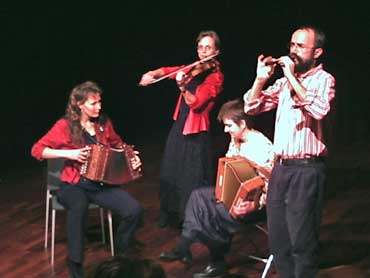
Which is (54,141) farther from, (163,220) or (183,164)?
(163,220)

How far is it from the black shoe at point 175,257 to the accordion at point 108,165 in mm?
511

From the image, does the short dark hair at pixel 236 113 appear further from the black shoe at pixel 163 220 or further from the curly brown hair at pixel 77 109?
the black shoe at pixel 163 220

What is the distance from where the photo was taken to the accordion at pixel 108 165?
4.49 meters

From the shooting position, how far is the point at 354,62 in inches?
349

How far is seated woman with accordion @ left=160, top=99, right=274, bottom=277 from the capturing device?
4.35 meters

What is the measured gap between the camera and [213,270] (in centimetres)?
448

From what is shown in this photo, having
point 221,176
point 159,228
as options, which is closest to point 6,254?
point 159,228

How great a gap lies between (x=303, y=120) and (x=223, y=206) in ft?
3.44

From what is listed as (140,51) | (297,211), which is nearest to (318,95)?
(297,211)

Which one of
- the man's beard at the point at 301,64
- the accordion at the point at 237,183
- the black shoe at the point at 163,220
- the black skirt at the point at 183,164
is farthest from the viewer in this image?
the black shoe at the point at 163,220

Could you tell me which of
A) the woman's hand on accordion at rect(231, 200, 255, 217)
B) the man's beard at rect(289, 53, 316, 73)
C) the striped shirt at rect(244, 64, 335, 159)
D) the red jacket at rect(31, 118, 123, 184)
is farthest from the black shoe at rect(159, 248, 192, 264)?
the man's beard at rect(289, 53, 316, 73)

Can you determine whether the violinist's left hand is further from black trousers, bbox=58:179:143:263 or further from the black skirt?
black trousers, bbox=58:179:143:263

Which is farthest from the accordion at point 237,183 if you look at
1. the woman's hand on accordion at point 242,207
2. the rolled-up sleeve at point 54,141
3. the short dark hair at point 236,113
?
the rolled-up sleeve at point 54,141

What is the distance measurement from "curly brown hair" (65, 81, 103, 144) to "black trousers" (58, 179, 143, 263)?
27 centimetres
